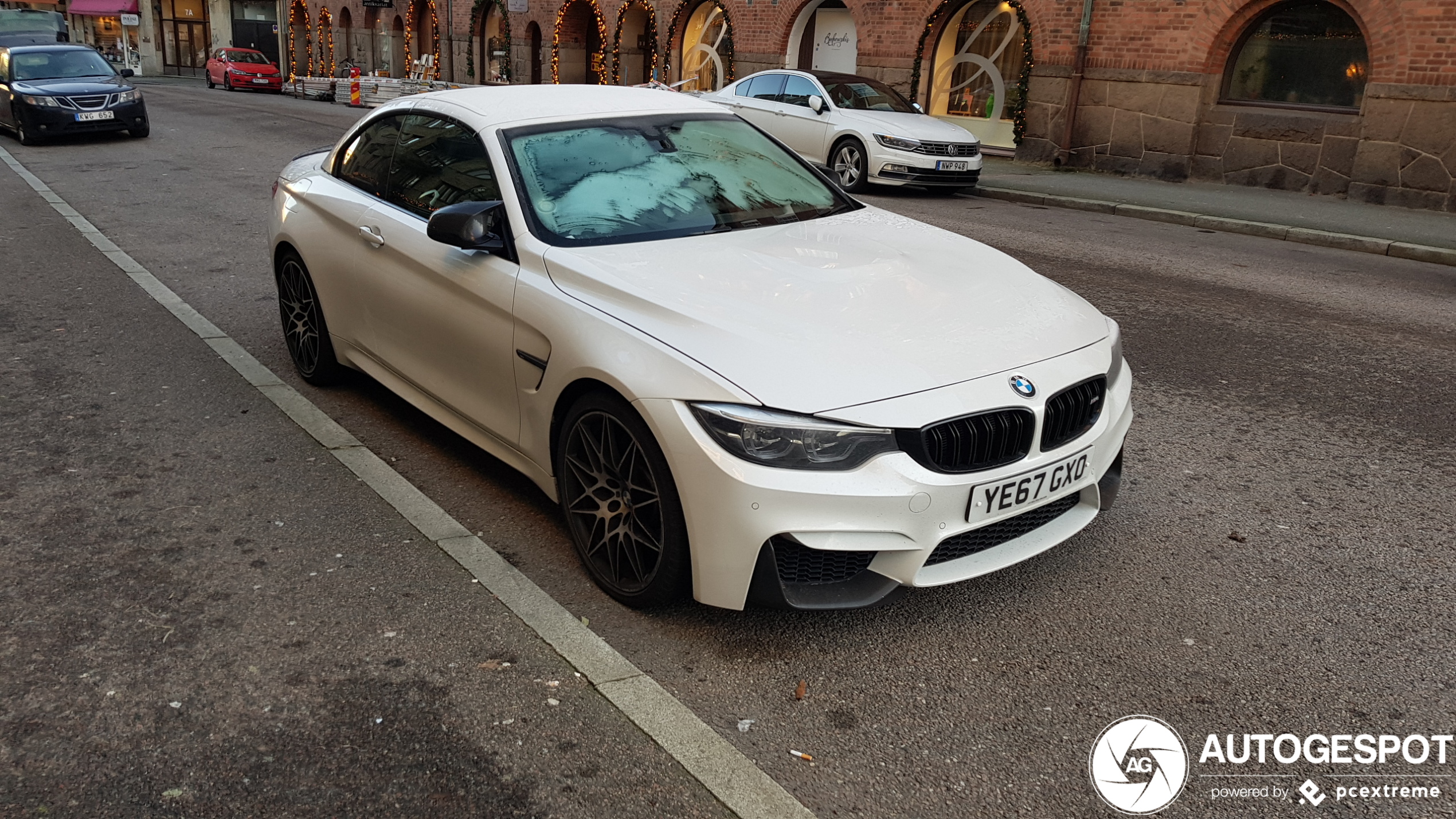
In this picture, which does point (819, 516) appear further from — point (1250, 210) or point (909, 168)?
point (1250, 210)

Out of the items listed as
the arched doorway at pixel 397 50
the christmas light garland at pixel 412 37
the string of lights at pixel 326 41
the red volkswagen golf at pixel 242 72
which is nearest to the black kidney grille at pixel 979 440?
the christmas light garland at pixel 412 37

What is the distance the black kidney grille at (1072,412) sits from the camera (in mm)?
3375

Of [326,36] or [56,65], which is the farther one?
[326,36]

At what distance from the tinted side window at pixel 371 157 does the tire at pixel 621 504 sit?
6.68 feet

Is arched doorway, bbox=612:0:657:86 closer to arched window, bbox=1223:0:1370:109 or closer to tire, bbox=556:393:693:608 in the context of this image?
arched window, bbox=1223:0:1370:109

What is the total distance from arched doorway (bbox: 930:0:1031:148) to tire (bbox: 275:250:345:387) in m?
16.8

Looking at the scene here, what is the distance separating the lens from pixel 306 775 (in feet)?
9.04

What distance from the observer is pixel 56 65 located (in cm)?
1953

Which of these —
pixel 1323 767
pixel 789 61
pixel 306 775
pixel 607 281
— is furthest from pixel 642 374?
pixel 789 61

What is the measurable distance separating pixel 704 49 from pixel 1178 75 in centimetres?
1429

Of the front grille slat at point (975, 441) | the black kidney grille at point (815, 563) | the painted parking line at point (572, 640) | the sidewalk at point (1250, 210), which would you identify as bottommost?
the painted parking line at point (572, 640)

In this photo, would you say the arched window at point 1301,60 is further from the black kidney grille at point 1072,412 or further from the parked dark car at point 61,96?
the parked dark car at point 61,96

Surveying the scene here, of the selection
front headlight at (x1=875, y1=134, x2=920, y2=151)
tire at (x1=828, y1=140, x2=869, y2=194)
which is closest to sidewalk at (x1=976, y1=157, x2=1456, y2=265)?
front headlight at (x1=875, y1=134, x2=920, y2=151)

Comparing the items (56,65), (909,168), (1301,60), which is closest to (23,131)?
(56,65)
